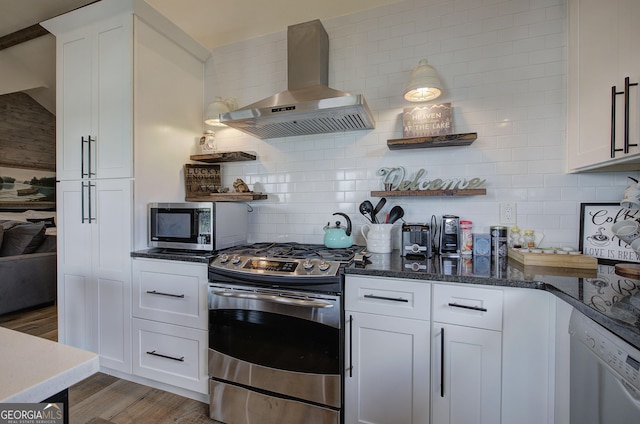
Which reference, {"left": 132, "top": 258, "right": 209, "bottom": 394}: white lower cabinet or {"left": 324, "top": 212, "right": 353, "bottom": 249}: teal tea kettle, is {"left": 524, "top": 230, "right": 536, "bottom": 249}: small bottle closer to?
{"left": 324, "top": 212, "right": 353, "bottom": 249}: teal tea kettle

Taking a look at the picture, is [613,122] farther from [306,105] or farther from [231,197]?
[231,197]

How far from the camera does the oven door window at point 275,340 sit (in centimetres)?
147

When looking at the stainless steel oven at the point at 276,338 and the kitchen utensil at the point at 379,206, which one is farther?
the kitchen utensil at the point at 379,206

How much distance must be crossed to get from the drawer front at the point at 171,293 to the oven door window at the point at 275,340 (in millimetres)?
155

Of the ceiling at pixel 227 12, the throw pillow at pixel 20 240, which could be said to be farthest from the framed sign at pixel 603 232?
the throw pillow at pixel 20 240

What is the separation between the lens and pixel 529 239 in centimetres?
177

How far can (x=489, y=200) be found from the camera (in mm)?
1886

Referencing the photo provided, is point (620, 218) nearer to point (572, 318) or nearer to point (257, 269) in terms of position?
point (572, 318)

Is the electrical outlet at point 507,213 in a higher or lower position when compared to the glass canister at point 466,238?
higher

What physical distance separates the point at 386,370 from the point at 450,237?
0.89 m

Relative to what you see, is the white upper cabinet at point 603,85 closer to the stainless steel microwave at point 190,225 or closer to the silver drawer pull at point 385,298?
the silver drawer pull at point 385,298

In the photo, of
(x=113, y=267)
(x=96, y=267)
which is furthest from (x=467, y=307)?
(x=96, y=267)

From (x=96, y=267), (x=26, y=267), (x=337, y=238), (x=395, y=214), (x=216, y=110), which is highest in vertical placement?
(x=216, y=110)

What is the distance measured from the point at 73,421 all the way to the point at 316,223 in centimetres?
190
